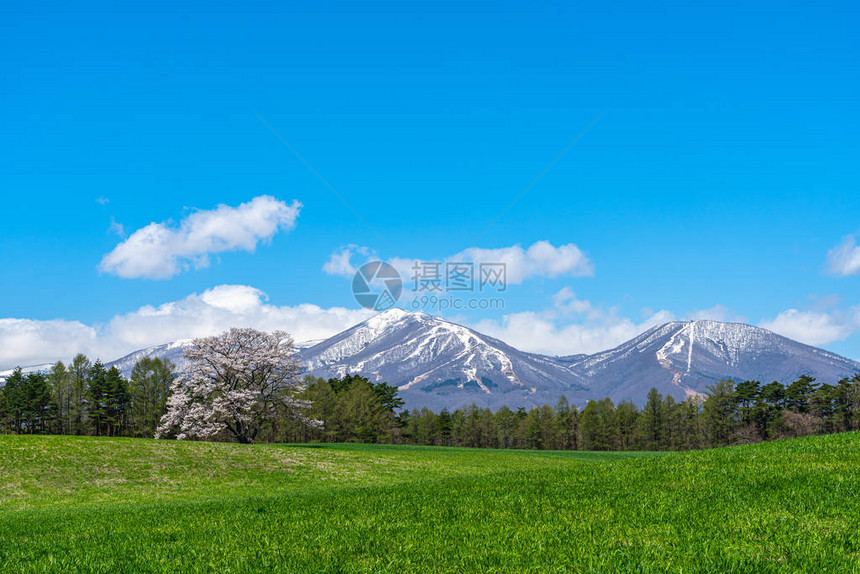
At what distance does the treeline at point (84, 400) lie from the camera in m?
106

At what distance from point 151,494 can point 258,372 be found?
3455 cm

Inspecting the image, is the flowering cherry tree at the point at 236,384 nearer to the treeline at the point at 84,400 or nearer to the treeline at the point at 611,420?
the treeline at the point at 84,400

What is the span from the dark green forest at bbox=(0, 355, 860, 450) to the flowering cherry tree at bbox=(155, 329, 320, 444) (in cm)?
2702

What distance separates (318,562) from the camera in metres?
8.73

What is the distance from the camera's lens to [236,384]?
222 ft

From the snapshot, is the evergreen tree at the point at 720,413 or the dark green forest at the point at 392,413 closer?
the dark green forest at the point at 392,413

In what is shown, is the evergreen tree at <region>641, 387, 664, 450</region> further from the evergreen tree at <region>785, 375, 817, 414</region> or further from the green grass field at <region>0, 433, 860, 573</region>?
the green grass field at <region>0, 433, 860, 573</region>

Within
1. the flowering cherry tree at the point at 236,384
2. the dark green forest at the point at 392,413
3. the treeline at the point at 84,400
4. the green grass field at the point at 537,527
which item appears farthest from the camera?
the dark green forest at the point at 392,413

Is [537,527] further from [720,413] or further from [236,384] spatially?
[720,413]

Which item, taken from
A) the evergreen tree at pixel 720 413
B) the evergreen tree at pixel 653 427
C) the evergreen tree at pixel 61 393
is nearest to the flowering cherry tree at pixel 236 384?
the evergreen tree at pixel 61 393

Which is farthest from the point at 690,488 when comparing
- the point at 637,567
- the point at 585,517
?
the point at 637,567

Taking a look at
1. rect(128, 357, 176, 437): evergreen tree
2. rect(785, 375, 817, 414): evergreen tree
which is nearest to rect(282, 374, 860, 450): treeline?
rect(785, 375, 817, 414): evergreen tree

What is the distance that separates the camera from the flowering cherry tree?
6581 centimetres

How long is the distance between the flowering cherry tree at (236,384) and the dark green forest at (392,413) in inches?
1064
